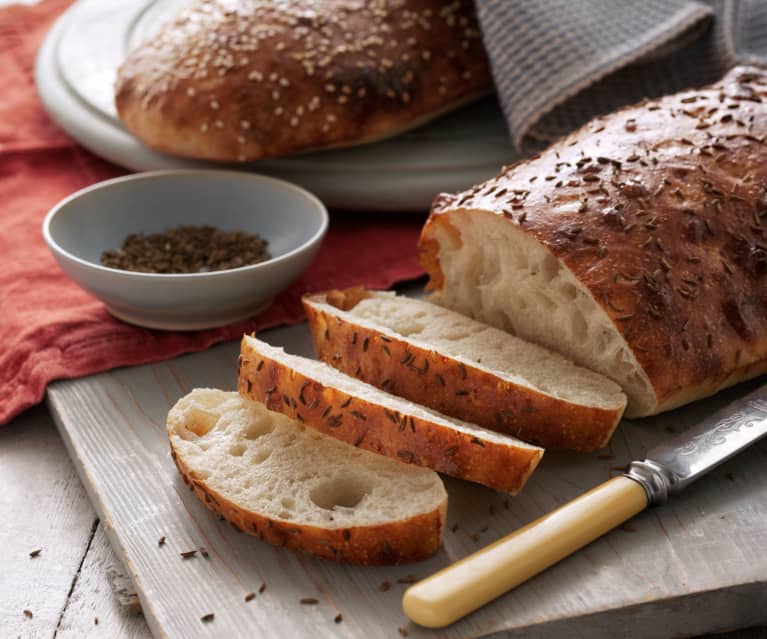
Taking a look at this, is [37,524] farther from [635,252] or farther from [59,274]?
[635,252]

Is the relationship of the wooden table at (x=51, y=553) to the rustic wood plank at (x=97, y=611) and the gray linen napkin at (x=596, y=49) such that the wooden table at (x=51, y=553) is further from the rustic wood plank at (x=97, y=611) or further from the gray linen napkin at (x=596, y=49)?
the gray linen napkin at (x=596, y=49)

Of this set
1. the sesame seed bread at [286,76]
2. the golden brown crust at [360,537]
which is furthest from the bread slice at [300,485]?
the sesame seed bread at [286,76]

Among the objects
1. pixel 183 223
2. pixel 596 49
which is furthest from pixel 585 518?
pixel 596 49

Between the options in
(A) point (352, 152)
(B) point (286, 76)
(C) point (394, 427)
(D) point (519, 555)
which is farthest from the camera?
(A) point (352, 152)

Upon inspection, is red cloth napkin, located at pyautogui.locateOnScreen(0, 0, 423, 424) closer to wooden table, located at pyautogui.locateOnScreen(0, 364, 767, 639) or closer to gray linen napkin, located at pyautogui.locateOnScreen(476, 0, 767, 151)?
wooden table, located at pyautogui.locateOnScreen(0, 364, 767, 639)

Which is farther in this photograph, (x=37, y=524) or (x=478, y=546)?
(x=37, y=524)

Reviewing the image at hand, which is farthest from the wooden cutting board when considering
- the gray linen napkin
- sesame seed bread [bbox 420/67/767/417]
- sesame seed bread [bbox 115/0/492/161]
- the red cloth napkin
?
the gray linen napkin
